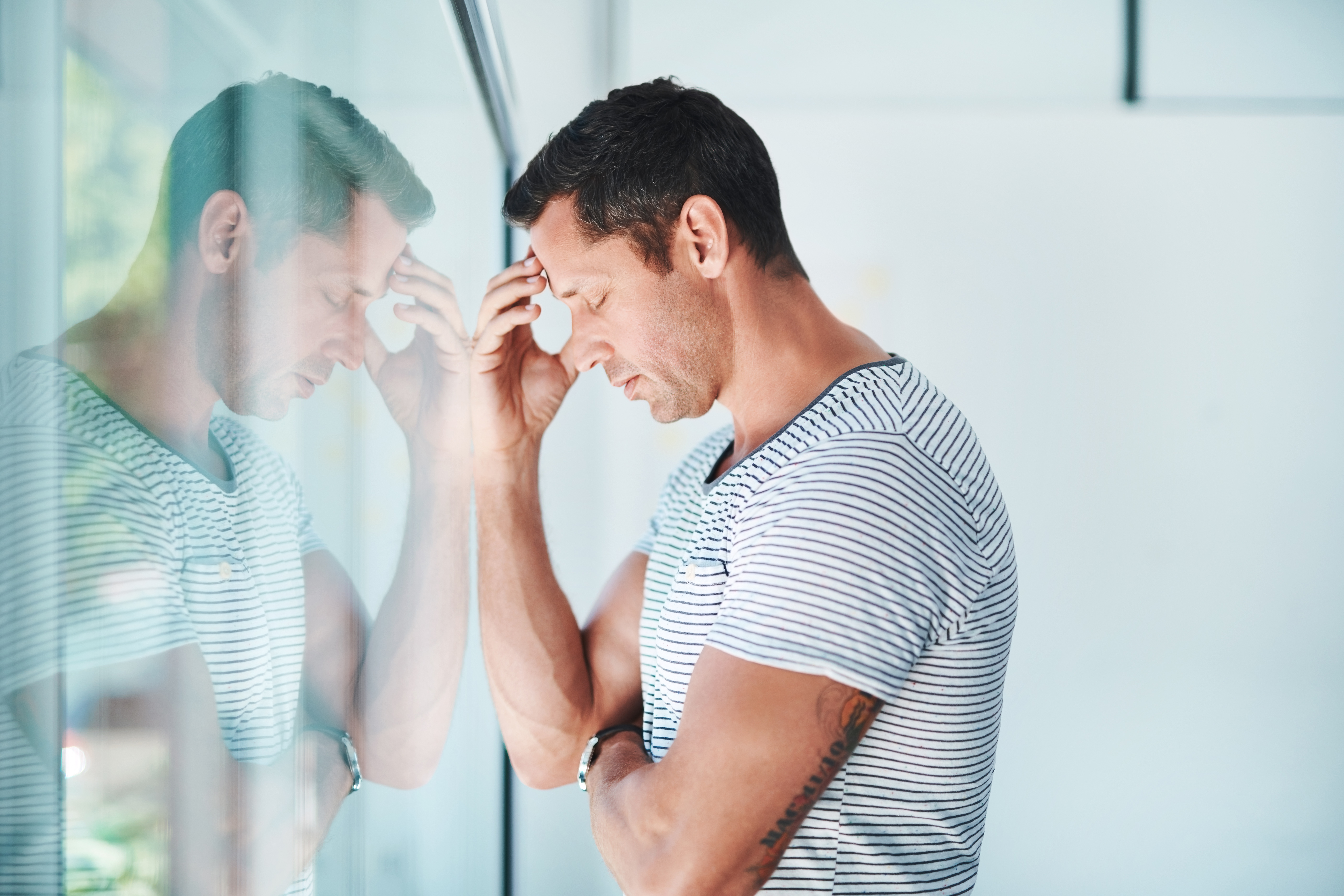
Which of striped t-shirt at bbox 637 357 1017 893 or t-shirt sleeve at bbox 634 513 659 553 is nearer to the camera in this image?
striped t-shirt at bbox 637 357 1017 893

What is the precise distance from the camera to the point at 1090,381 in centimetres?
185

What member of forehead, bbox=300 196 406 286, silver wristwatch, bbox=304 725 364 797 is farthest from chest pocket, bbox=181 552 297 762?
forehead, bbox=300 196 406 286

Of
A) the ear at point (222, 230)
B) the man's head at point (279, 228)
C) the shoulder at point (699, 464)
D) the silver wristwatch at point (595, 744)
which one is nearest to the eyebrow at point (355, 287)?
the man's head at point (279, 228)

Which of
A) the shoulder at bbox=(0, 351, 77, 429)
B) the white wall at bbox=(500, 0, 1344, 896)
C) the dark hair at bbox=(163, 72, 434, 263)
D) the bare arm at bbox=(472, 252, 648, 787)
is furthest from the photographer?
the white wall at bbox=(500, 0, 1344, 896)

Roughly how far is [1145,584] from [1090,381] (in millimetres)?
502

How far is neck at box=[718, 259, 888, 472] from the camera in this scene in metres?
0.81

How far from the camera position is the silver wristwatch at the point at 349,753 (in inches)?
23.5

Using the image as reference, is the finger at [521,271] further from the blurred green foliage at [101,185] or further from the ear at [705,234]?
the blurred green foliage at [101,185]

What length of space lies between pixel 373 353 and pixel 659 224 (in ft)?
1.03

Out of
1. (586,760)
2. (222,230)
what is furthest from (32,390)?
(586,760)

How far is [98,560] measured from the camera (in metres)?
0.28

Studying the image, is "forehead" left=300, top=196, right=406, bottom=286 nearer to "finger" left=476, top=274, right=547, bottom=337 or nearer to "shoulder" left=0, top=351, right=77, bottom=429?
"finger" left=476, top=274, right=547, bottom=337

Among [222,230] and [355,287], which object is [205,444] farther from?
[355,287]

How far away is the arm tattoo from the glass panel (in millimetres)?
331
